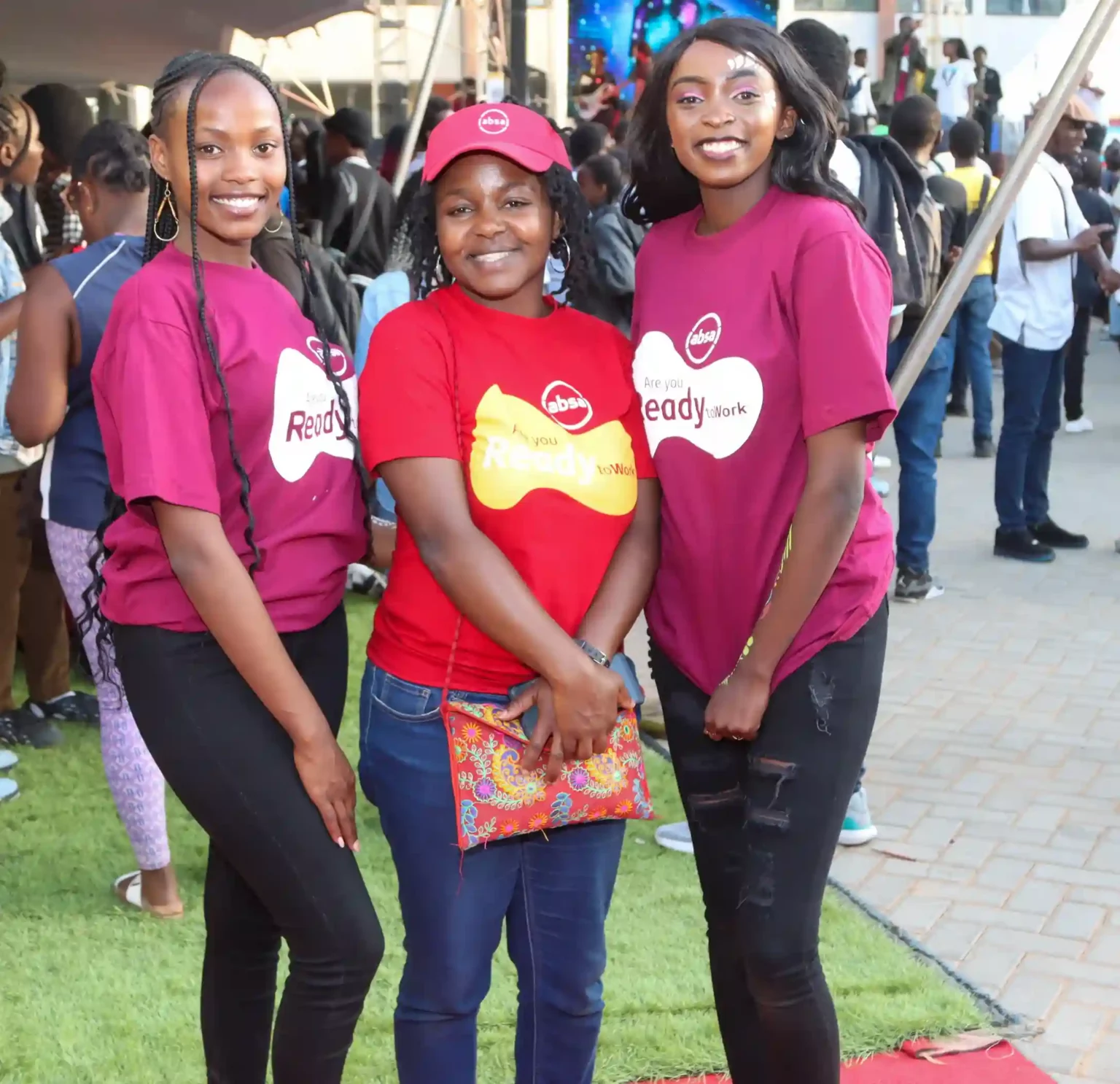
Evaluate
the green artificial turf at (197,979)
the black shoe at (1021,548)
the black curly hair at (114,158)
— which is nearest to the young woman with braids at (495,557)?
the green artificial turf at (197,979)

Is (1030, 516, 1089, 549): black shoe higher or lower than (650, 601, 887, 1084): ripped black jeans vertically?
lower

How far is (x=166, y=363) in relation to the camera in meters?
2.12

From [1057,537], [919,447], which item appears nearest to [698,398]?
[919,447]

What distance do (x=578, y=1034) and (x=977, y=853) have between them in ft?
7.36

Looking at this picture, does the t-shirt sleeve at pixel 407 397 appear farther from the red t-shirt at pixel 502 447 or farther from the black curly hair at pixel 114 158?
the black curly hair at pixel 114 158

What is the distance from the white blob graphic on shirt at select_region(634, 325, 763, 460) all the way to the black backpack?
6.22 feet

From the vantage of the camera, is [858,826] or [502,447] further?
[858,826]

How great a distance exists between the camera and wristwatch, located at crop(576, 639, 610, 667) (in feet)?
7.34

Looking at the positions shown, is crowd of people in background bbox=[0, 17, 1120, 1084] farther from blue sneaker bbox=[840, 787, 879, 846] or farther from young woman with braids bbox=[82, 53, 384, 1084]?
blue sneaker bbox=[840, 787, 879, 846]

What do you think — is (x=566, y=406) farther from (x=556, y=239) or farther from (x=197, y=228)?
(x=197, y=228)

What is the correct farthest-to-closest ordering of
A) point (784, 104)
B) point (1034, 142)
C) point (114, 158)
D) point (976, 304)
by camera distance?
point (976, 304) < point (114, 158) < point (1034, 142) < point (784, 104)

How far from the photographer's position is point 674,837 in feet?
14.4

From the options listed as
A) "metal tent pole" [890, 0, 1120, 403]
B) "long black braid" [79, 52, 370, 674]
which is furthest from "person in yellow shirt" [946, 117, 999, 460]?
"long black braid" [79, 52, 370, 674]

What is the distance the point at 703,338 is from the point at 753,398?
12 cm
